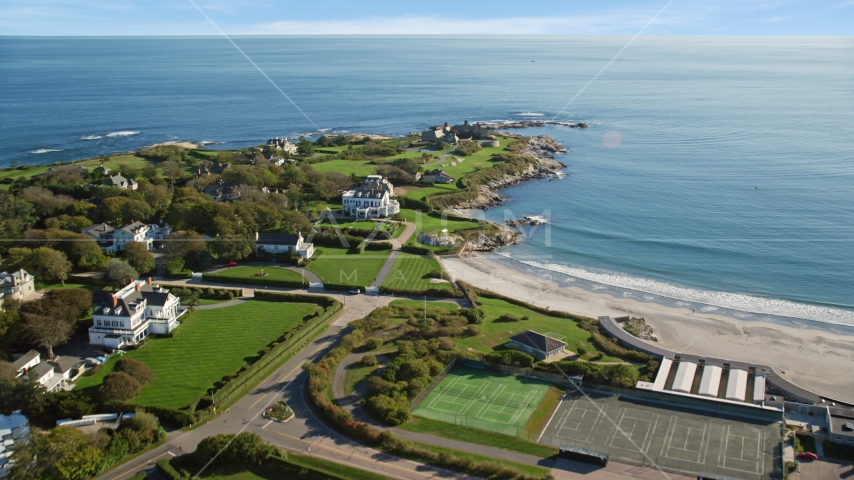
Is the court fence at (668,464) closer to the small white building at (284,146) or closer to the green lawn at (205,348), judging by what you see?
the green lawn at (205,348)

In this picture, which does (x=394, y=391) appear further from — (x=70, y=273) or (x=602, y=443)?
(x=70, y=273)

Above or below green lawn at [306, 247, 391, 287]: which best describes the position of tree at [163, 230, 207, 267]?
above

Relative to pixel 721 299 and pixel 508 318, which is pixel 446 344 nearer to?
A: pixel 508 318

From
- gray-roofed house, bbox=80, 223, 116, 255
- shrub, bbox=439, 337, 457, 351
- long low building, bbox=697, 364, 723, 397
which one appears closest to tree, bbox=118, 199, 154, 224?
gray-roofed house, bbox=80, 223, 116, 255

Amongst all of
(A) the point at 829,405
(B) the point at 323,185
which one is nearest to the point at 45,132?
(B) the point at 323,185

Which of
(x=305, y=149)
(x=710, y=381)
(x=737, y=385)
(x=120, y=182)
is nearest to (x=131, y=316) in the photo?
(x=710, y=381)

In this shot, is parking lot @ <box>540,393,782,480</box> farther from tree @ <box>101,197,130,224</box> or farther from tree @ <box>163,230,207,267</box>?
tree @ <box>101,197,130,224</box>
